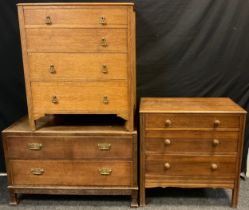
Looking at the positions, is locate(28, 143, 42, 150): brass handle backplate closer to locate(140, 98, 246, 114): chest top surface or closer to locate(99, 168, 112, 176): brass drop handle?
locate(99, 168, 112, 176): brass drop handle

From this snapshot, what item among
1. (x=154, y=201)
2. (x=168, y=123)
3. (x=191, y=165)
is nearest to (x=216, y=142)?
(x=191, y=165)

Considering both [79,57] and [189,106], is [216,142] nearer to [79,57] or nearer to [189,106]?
[189,106]

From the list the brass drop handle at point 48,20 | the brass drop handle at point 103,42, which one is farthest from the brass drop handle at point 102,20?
the brass drop handle at point 48,20

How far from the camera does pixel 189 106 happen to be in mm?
2176

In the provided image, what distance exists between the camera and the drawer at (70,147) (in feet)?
6.97

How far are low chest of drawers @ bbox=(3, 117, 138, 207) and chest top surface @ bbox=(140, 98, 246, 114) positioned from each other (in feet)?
0.82

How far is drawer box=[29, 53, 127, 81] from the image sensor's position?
2002 millimetres

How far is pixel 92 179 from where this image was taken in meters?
2.19

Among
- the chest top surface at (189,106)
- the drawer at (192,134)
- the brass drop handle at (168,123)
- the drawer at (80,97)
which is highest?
the drawer at (80,97)

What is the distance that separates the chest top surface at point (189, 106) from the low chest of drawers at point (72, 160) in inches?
9.8

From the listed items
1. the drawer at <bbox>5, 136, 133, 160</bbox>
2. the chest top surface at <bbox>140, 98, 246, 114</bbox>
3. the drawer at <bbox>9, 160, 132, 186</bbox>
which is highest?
the chest top surface at <bbox>140, 98, 246, 114</bbox>

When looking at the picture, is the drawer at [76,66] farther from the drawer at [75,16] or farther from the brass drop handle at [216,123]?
the brass drop handle at [216,123]

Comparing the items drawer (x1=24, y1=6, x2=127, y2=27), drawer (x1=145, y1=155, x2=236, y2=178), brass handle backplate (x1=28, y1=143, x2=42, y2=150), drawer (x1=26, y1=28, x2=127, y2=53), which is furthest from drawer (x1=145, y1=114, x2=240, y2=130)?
brass handle backplate (x1=28, y1=143, x2=42, y2=150)

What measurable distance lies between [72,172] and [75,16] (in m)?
1.14
